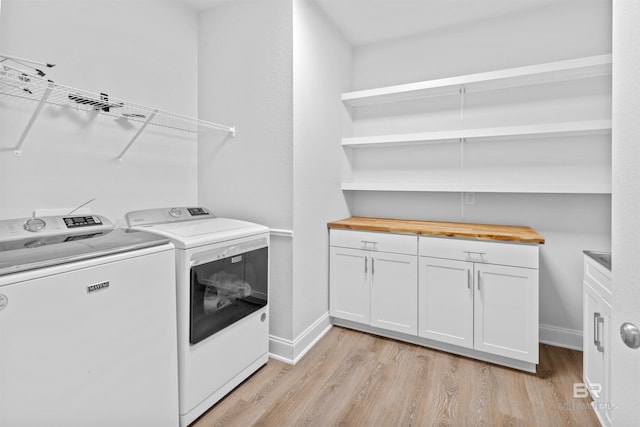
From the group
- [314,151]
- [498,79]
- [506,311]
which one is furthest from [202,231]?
[498,79]

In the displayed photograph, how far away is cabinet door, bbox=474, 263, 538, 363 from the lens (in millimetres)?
1899

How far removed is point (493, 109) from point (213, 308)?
100.0 inches

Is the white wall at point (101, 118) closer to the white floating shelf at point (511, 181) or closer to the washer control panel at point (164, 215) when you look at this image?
the washer control panel at point (164, 215)

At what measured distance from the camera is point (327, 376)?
1.93 meters

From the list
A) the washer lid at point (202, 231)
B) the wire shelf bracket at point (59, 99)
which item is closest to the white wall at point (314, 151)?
the washer lid at point (202, 231)

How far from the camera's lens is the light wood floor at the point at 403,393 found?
5.16 feet

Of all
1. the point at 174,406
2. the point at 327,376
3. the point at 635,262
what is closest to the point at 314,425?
the point at 327,376

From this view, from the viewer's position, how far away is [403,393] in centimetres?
177

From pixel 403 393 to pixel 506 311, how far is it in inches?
33.7

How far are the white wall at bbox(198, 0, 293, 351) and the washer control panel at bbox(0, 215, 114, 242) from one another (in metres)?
0.90

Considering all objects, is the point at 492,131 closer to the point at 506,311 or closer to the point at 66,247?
the point at 506,311

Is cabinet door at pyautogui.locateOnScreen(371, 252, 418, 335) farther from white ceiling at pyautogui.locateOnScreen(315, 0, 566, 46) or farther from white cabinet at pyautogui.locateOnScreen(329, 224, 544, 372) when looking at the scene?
white ceiling at pyautogui.locateOnScreen(315, 0, 566, 46)

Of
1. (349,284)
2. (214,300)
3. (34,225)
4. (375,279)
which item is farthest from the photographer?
(349,284)

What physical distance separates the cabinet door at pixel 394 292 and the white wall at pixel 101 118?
5.31 feet
